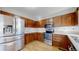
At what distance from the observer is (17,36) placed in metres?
0.96

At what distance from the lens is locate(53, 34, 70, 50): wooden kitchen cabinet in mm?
913

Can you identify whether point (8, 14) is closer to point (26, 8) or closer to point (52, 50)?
point (26, 8)

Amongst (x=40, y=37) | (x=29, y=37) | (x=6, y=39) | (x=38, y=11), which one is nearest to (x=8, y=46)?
(x=6, y=39)

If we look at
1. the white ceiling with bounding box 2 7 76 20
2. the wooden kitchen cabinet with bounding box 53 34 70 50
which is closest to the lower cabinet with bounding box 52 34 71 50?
the wooden kitchen cabinet with bounding box 53 34 70 50

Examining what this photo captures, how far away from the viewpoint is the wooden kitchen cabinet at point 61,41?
913mm

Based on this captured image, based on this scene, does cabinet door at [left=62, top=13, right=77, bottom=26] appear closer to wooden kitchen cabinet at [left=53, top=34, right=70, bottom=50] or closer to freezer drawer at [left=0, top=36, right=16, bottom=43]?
wooden kitchen cabinet at [left=53, top=34, right=70, bottom=50]

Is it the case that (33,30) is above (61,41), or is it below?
above

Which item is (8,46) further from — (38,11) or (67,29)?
(67,29)

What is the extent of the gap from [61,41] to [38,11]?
15.3 inches

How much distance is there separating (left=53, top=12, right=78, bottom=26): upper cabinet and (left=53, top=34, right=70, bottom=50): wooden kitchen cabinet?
13 centimetres

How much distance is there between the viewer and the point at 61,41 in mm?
959
